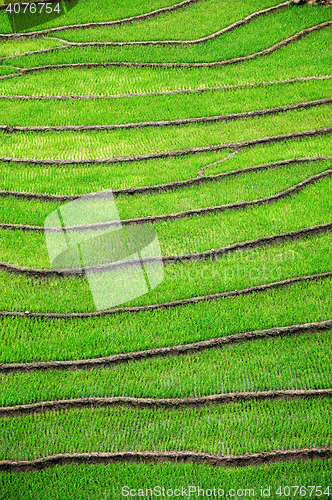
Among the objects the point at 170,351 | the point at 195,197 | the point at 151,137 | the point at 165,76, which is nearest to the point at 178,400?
the point at 170,351

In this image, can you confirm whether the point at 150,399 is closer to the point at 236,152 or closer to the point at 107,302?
the point at 107,302

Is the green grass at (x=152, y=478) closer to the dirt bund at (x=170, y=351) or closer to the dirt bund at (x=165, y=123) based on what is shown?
the dirt bund at (x=170, y=351)

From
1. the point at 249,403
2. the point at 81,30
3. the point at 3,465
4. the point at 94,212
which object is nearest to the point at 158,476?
the point at 249,403

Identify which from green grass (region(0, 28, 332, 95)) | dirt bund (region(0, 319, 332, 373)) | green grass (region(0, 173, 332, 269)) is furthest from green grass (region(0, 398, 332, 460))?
green grass (region(0, 28, 332, 95))

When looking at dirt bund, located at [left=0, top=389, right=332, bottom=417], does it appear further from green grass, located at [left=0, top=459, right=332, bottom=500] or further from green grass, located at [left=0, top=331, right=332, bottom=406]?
green grass, located at [left=0, top=459, right=332, bottom=500]

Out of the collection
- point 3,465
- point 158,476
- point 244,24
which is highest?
point 244,24


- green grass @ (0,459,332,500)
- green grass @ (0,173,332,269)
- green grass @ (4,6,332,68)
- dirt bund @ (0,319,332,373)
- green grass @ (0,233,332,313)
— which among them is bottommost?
green grass @ (0,459,332,500)
